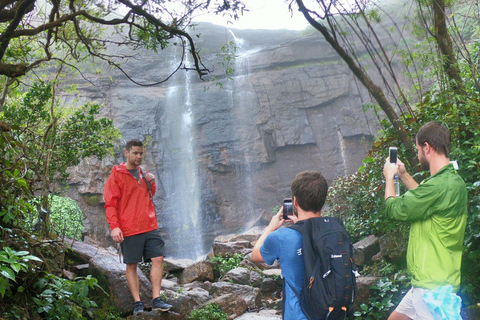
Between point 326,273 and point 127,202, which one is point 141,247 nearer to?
point 127,202

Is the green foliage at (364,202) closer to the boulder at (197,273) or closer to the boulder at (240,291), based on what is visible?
the boulder at (240,291)

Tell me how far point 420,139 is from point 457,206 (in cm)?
43

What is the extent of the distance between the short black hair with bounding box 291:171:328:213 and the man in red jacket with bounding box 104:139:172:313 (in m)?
2.48

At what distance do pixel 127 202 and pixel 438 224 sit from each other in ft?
9.77

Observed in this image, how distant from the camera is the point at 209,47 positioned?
24.5m

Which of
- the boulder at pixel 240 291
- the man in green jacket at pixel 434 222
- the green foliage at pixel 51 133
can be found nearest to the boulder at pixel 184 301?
the boulder at pixel 240 291

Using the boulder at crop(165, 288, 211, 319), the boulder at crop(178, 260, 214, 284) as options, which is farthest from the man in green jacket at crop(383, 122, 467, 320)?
the boulder at crop(178, 260, 214, 284)

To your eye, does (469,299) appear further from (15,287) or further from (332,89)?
(332,89)

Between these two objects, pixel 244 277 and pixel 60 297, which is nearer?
pixel 60 297

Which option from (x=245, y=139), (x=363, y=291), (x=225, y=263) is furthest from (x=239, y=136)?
(x=363, y=291)

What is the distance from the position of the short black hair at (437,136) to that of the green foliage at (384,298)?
2324mm

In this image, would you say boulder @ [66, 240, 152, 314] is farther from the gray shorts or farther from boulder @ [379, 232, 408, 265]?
boulder @ [379, 232, 408, 265]

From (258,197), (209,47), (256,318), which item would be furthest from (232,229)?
(256,318)

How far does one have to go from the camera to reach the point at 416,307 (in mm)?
2520
